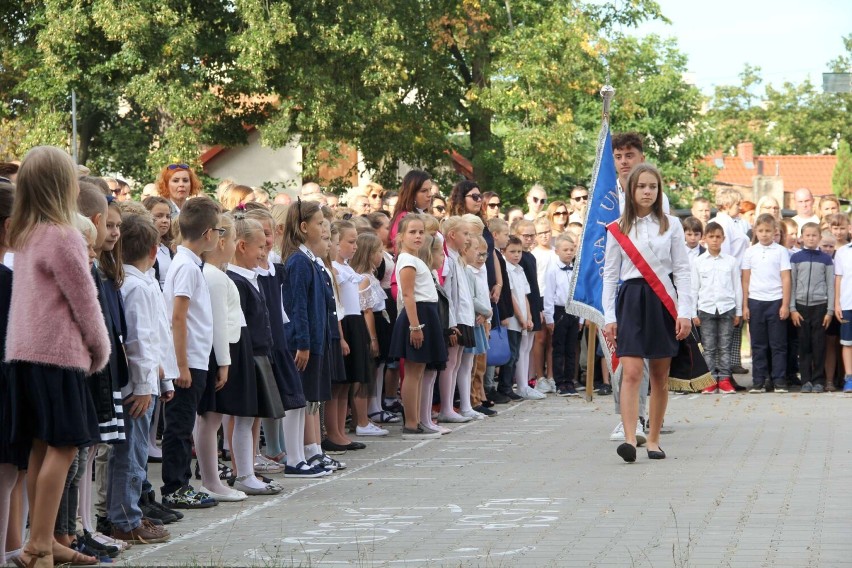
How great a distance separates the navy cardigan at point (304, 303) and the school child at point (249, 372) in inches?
30.4

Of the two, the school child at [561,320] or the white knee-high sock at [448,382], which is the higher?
the school child at [561,320]

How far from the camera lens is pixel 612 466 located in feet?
34.3

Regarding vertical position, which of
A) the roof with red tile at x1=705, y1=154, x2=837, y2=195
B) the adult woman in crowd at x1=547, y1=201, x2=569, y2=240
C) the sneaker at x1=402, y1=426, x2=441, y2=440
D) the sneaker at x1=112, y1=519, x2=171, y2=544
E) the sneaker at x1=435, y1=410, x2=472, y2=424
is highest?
the roof with red tile at x1=705, y1=154, x2=837, y2=195

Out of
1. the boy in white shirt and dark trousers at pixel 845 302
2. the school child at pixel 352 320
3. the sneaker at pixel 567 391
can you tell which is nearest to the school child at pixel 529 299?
the sneaker at pixel 567 391

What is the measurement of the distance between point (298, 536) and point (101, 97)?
3696 cm

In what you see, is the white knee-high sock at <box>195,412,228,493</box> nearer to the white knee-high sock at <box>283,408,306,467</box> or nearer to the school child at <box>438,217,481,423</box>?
the white knee-high sock at <box>283,408,306,467</box>

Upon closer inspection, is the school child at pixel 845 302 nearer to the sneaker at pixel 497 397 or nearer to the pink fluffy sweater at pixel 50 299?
the sneaker at pixel 497 397

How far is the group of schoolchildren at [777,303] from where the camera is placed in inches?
712

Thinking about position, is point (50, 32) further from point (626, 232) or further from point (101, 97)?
point (626, 232)

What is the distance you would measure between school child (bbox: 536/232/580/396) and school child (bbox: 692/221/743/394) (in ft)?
5.65

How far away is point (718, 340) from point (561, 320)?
211 centimetres

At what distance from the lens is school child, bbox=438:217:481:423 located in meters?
13.8

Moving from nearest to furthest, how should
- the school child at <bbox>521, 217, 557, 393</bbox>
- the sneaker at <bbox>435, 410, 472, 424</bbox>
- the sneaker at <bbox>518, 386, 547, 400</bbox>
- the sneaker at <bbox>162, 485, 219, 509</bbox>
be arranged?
1. the sneaker at <bbox>162, 485, 219, 509</bbox>
2. the sneaker at <bbox>435, 410, 472, 424</bbox>
3. the sneaker at <bbox>518, 386, 547, 400</bbox>
4. the school child at <bbox>521, 217, 557, 393</bbox>

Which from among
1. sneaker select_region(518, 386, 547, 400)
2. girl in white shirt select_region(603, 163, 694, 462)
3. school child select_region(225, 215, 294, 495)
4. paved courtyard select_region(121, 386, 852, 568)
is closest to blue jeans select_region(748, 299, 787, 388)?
sneaker select_region(518, 386, 547, 400)
